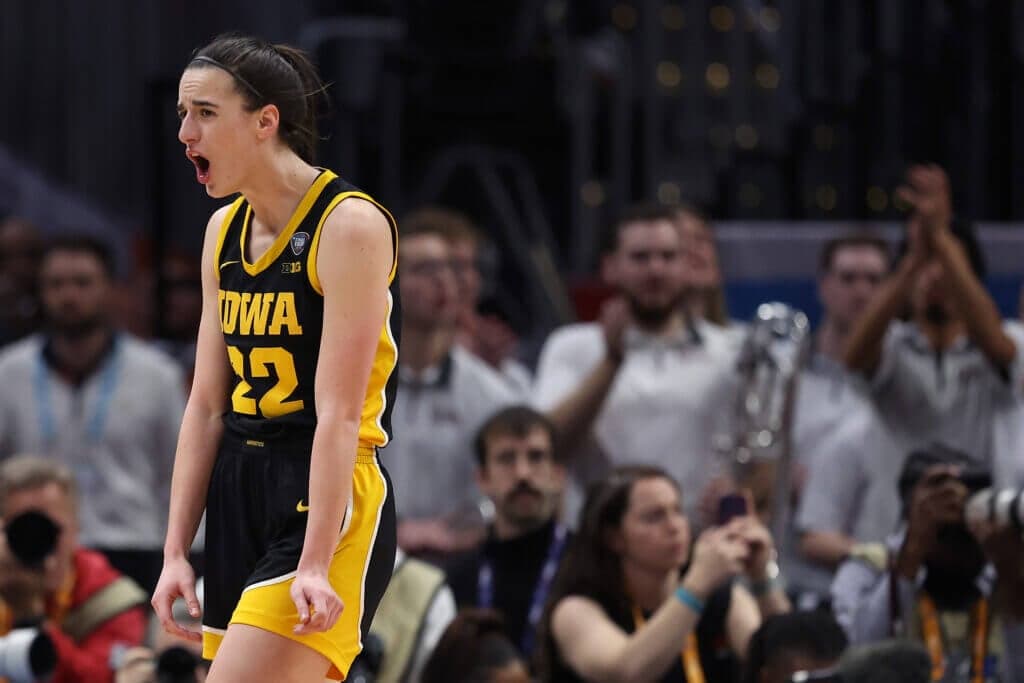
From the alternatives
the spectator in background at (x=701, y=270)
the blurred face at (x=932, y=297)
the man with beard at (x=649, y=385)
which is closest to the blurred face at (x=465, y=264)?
the man with beard at (x=649, y=385)

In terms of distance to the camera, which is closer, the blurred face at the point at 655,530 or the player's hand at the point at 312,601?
the player's hand at the point at 312,601

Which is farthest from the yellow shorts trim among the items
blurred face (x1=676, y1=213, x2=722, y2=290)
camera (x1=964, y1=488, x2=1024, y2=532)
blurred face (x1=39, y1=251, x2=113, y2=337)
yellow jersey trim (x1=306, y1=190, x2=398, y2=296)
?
blurred face (x1=39, y1=251, x2=113, y2=337)

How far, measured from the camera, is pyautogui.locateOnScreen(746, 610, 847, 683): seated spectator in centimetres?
450

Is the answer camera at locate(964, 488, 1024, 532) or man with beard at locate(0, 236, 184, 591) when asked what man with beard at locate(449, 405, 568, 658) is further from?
man with beard at locate(0, 236, 184, 591)

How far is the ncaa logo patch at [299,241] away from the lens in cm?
290

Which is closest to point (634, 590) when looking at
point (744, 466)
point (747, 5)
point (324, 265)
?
Result: point (744, 466)

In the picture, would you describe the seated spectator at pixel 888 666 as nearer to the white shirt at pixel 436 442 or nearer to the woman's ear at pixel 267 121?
the woman's ear at pixel 267 121

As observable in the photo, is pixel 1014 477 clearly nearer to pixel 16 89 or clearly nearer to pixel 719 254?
pixel 719 254

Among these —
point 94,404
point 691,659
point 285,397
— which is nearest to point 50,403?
point 94,404

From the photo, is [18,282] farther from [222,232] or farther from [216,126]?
[216,126]

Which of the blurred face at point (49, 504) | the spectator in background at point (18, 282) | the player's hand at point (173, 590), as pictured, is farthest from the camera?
the spectator in background at point (18, 282)

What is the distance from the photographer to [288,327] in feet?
9.53

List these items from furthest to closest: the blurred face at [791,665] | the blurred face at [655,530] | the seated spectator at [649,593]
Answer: the blurred face at [655,530] → the seated spectator at [649,593] → the blurred face at [791,665]

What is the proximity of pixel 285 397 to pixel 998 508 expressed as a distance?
7.72ft
